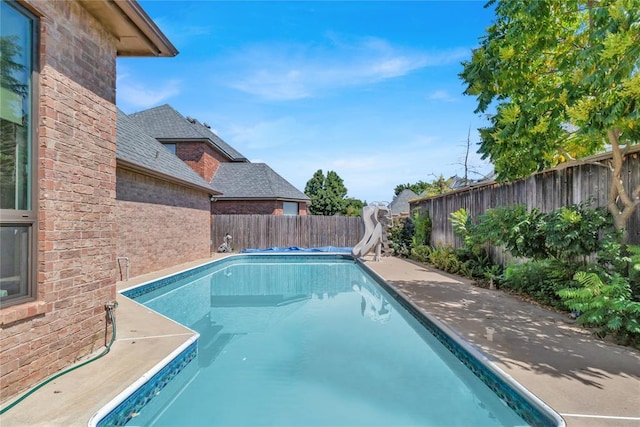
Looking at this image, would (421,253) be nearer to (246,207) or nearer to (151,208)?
(151,208)

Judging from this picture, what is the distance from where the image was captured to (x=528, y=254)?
649 centimetres

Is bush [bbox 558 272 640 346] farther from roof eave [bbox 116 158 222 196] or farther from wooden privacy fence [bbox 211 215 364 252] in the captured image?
wooden privacy fence [bbox 211 215 364 252]

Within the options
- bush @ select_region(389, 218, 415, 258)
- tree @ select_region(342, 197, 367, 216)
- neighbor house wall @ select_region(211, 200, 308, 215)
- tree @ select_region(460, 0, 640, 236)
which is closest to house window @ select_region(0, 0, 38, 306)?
tree @ select_region(460, 0, 640, 236)

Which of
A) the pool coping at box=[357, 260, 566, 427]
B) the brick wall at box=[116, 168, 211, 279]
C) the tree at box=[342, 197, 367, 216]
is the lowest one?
the pool coping at box=[357, 260, 566, 427]

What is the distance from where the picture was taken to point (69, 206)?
11.8ft

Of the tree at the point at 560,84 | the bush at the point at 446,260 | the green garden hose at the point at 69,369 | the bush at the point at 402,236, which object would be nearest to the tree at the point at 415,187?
the bush at the point at 402,236

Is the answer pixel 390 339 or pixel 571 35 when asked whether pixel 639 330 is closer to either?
pixel 390 339

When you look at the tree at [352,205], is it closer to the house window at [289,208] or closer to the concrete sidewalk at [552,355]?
the house window at [289,208]

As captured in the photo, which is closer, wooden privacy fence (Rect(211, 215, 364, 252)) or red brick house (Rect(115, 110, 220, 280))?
red brick house (Rect(115, 110, 220, 280))

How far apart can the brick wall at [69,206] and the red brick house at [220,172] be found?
15246 mm

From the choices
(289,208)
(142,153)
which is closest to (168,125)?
(289,208)

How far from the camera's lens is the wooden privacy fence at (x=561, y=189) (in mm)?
5168

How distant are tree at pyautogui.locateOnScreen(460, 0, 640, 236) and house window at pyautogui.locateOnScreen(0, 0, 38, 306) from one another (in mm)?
5421

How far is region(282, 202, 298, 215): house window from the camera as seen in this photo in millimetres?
21594
